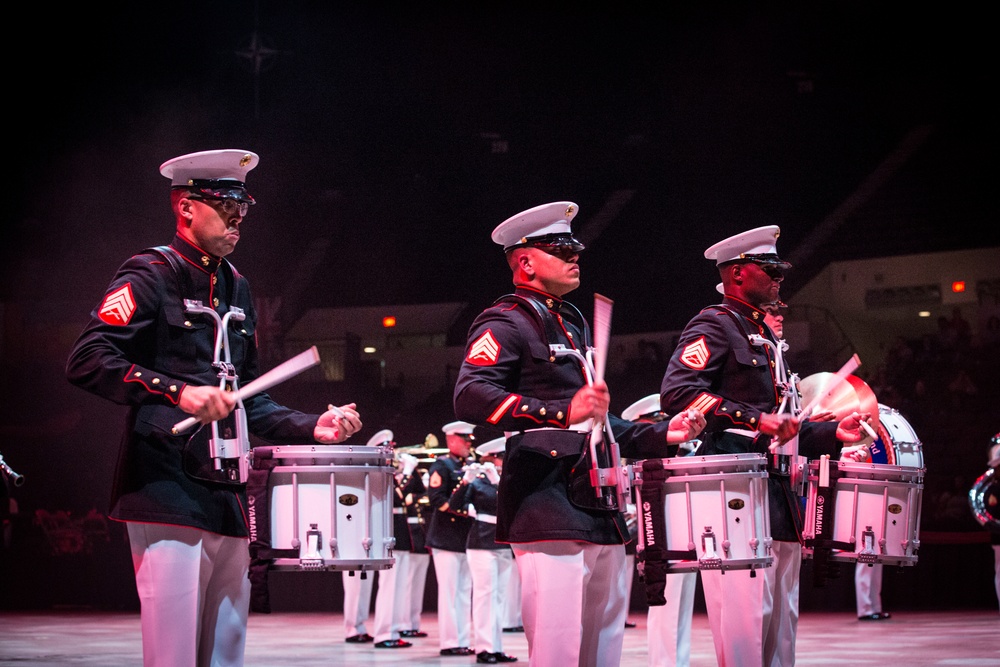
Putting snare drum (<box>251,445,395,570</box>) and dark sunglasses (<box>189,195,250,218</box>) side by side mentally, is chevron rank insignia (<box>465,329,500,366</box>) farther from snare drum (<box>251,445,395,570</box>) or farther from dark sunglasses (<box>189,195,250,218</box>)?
dark sunglasses (<box>189,195,250,218</box>)

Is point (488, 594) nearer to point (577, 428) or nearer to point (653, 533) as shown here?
point (653, 533)

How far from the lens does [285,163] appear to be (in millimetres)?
14859

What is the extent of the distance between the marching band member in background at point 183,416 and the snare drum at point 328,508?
0.59 m

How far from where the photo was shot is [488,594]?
938cm

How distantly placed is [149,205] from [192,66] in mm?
1657

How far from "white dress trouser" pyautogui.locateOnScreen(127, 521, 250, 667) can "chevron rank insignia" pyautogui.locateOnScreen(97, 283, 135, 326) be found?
0.55m

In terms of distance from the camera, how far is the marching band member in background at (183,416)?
309cm

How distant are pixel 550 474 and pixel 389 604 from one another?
691 centimetres

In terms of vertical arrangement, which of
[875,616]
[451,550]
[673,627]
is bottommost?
[875,616]

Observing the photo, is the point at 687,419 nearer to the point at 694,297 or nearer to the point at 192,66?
the point at 192,66

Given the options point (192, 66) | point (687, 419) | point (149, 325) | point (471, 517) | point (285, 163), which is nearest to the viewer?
point (149, 325)

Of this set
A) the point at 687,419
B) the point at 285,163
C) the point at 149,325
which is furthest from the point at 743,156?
the point at 149,325

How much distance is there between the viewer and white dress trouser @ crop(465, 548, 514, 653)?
9062mm

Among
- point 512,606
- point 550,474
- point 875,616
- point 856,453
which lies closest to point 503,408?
point 550,474
